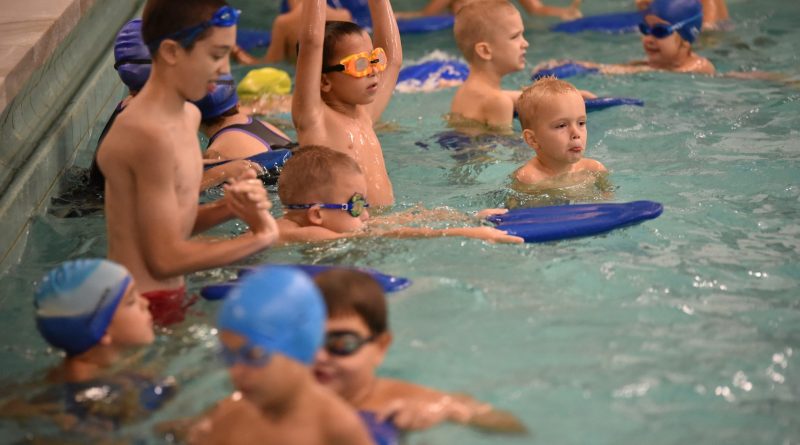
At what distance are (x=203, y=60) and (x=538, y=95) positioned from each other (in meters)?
2.50

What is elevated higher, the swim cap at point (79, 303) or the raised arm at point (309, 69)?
the raised arm at point (309, 69)

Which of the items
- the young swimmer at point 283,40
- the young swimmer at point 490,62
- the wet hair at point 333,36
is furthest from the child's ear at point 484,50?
the young swimmer at point 283,40

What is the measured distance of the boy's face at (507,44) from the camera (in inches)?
287

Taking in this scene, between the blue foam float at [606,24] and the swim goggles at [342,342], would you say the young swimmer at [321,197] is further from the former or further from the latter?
the blue foam float at [606,24]

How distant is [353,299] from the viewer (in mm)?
3236

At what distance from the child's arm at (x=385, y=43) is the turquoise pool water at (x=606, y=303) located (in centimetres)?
56

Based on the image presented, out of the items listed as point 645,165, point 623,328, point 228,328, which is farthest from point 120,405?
point 645,165

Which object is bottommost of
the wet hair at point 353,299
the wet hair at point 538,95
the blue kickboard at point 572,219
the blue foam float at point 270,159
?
the blue foam float at point 270,159

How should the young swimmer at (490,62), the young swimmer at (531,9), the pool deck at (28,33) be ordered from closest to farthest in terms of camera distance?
the pool deck at (28,33) < the young swimmer at (490,62) < the young swimmer at (531,9)

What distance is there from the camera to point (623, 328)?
417 cm

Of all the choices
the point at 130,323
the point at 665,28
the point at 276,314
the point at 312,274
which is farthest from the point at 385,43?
the point at 276,314

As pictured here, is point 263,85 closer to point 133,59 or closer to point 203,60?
point 133,59

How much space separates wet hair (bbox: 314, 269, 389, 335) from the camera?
3234 millimetres

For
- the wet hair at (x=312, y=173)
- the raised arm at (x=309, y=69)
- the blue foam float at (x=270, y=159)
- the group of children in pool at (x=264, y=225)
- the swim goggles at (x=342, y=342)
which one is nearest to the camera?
the group of children in pool at (x=264, y=225)
